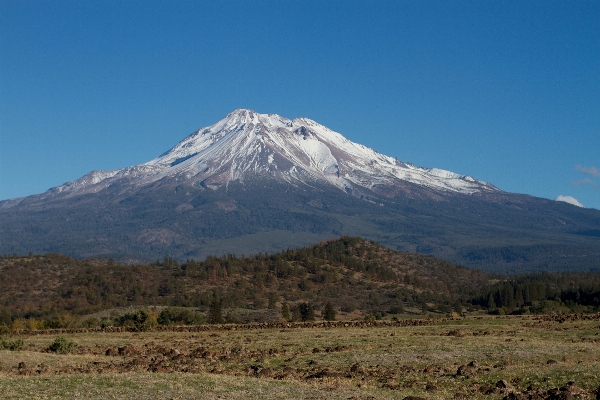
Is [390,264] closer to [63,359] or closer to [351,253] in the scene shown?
[351,253]

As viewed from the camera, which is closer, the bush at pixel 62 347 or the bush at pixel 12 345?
the bush at pixel 62 347

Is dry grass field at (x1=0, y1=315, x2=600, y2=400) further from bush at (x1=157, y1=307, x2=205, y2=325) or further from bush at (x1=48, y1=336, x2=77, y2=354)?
bush at (x1=157, y1=307, x2=205, y2=325)

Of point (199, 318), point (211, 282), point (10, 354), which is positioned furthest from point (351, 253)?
point (10, 354)

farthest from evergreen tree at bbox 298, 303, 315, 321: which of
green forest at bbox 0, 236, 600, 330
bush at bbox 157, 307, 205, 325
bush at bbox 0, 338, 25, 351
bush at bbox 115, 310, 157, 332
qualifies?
bush at bbox 0, 338, 25, 351

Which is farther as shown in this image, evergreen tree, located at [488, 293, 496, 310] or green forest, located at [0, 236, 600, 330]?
evergreen tree, located at [488, 293, 496, 310]

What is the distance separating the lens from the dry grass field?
725 inches

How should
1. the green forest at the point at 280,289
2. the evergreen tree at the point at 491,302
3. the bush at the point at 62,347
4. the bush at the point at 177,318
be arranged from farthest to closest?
the evergreen tree at the point at 491,302 → the green forest at the point at 280,289 → the bush at the point at 177,318 → the bush at the point at 62,347

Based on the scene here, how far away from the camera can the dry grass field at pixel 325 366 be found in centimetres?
1841

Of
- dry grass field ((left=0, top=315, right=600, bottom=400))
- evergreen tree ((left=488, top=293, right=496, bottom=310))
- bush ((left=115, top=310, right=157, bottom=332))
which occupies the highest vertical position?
dry grass field ((left=0, top=315, right=600, bottom=400))

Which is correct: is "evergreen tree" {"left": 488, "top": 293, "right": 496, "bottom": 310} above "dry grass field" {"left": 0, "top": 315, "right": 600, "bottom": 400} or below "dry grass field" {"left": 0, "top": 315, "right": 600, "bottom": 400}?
below

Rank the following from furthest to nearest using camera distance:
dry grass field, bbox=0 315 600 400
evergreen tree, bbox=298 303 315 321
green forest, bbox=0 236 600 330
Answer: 1. green forest, bbox=0 236 600 330
2. evergreen tree, bbox=298 303 315 321
3. dry grass field, bbox=0 315 600 400

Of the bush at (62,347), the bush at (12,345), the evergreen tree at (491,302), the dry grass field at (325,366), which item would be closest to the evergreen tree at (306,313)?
the evergreen tree at (491,302)

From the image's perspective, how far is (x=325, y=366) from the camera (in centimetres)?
2462

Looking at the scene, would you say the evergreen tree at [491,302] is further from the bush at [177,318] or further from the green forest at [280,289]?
the bush at [177,318]
